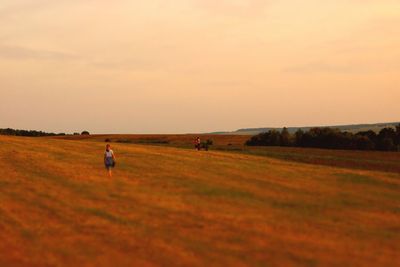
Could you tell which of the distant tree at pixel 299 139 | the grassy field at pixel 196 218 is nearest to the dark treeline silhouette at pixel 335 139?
the distant tree at pixel 299 139

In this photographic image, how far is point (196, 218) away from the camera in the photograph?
19.4m

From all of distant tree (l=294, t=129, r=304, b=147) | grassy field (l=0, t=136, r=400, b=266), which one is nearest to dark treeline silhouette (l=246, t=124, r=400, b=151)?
distant tree (l=294, t=129, r=304, b=147)

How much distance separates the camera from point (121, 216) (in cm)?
1986

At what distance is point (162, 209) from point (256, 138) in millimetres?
65524

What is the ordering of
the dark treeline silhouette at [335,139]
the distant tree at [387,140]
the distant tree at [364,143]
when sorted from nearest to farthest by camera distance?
the distant tree at [387,140], the distant tree at [364,143], the dark treeline silhouette at [335,139]

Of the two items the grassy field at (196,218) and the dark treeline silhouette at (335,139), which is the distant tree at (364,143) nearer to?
the dark treeline silhouette at (335,139)

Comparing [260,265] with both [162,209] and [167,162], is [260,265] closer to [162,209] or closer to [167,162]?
[162,209]

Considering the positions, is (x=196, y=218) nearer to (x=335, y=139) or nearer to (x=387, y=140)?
(x=335, y=139)

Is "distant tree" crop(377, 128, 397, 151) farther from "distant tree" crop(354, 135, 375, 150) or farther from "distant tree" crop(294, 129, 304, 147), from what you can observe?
"distant tree" crop(294, 129, 304, 147)

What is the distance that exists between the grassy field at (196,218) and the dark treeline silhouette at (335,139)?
44179 mm

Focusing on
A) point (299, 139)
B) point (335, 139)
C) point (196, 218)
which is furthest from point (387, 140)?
point (196, 218)

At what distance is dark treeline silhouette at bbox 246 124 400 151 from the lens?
255 feet

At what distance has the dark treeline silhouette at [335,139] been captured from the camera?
77.8m

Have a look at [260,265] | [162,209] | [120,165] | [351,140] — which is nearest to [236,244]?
[260,265]
